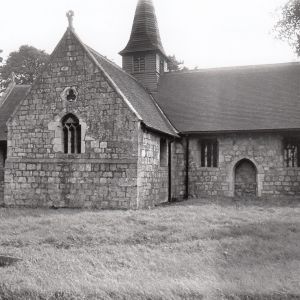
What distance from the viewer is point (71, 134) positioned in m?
17.0

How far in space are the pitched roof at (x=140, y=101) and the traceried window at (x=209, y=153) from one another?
66.4 inches

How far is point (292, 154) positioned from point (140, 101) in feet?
23.4

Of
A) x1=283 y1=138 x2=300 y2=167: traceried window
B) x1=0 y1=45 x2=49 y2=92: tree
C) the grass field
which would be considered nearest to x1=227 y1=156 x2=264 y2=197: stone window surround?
x1=283 y1=138 x2=300 y2=167: traceried window

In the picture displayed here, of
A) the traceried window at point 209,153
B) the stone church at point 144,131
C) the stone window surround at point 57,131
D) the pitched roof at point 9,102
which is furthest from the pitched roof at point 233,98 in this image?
the pitched roof at point 9,102

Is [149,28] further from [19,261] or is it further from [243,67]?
[19,261]

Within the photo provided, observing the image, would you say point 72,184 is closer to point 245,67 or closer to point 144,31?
point 144,31

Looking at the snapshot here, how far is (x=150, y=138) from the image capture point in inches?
688

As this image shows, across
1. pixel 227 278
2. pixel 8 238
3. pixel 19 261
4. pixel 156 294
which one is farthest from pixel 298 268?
pixel 8 238

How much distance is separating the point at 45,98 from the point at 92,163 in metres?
3.35

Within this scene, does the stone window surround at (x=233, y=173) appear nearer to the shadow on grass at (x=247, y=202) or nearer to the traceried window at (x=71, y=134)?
the shadow on grass at (x=247, y=202)

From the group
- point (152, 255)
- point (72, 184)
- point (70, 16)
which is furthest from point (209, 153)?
point (152, 255)

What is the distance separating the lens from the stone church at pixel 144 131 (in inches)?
643

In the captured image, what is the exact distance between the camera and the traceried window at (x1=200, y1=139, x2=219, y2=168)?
20438 millimetres

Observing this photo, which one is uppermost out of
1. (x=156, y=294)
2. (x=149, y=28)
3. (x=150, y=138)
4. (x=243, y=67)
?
(x=149, y=28)
